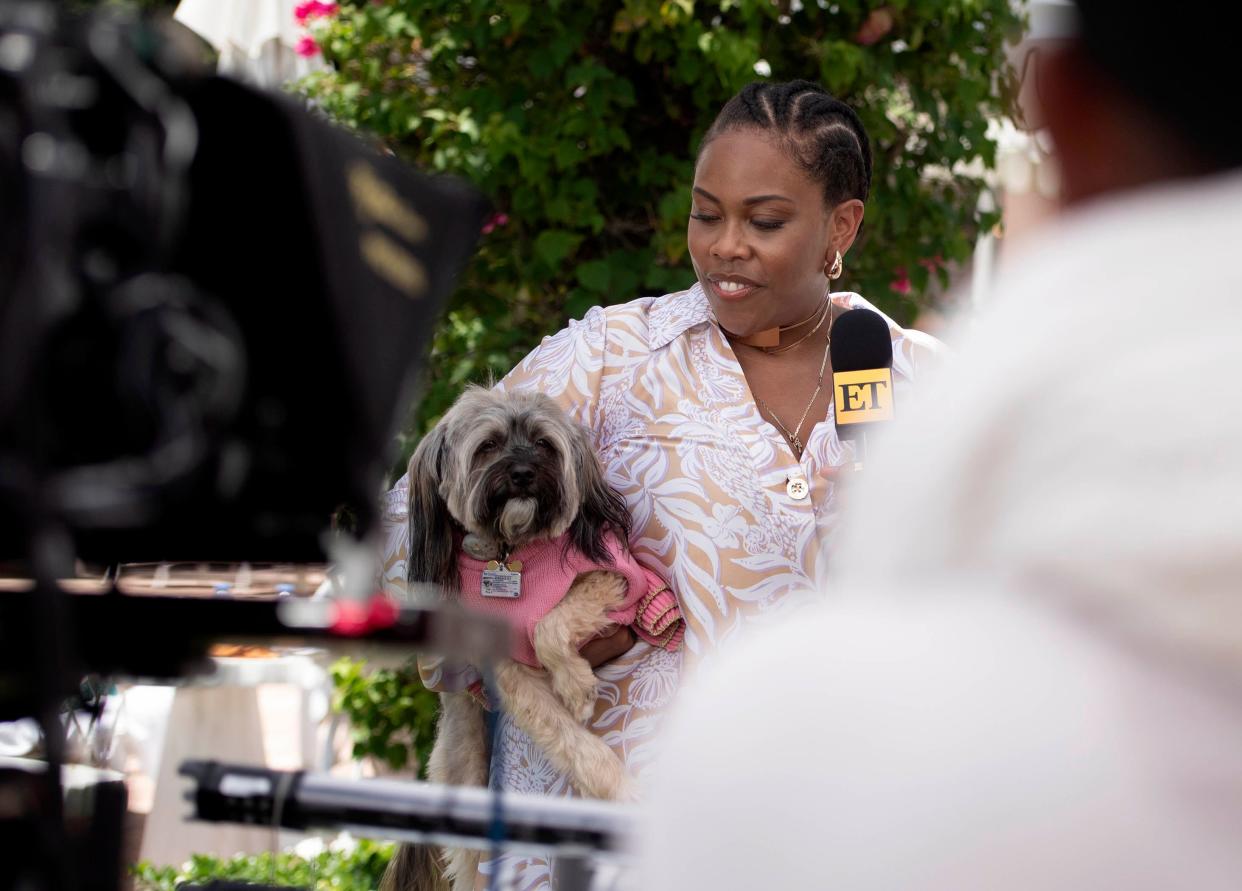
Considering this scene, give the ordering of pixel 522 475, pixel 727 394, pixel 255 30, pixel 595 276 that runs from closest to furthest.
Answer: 1. pixel 727 394
2. pixel 522 475
3. pixel 595 276
4. pixel 255 30

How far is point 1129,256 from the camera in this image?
818 mm

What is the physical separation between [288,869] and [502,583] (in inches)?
61.2

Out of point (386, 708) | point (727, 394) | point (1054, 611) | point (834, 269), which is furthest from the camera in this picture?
point (386, 708)

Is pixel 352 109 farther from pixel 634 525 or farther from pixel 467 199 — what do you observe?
pixel 467 199

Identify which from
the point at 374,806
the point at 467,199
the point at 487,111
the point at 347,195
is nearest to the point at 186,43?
the point at 347,195

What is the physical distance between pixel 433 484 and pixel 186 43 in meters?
2.25

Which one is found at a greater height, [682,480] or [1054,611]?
[682,480]

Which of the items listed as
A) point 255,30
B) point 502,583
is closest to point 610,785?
point 502,583

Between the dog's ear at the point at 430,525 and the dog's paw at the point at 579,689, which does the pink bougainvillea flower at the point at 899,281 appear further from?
the dog's paw at the point at 579,689

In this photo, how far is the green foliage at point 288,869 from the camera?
462 centimetres

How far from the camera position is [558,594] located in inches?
138

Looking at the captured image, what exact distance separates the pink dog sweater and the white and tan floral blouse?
0.05 m

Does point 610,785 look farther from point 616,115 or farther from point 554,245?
point 616,115

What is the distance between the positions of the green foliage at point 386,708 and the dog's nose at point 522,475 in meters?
2.58
